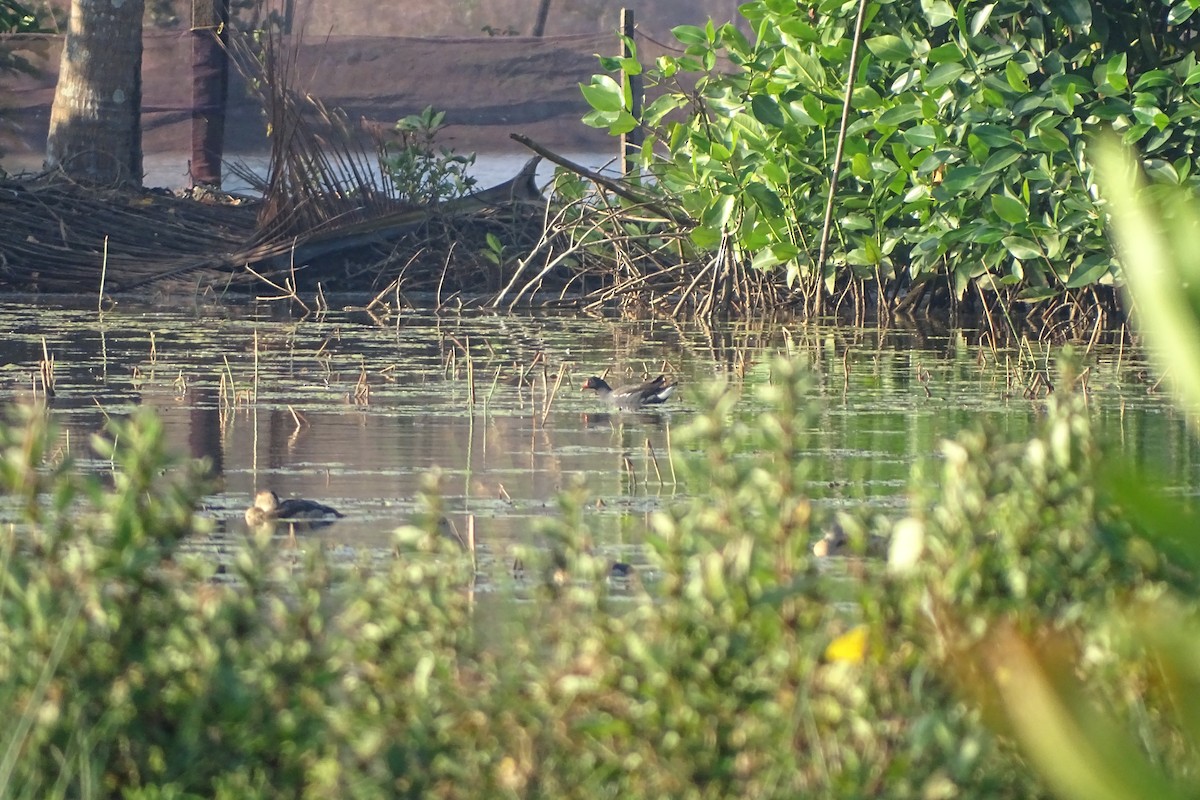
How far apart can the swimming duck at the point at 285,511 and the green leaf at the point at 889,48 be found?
448cm

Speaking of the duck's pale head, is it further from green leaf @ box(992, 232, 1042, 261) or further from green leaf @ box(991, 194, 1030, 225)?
green leaf @ box(992, 232, 1042, 261)

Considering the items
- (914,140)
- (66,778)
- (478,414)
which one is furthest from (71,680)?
(914,140)

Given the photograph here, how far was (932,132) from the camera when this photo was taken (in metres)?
8.05

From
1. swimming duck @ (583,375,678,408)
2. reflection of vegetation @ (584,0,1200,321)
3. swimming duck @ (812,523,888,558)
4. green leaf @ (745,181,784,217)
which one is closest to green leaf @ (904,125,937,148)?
reflection of vegetation @ (584,0,1200,321)

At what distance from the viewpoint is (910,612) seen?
226 cm

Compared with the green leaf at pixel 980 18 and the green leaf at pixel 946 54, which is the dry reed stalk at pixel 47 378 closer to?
the green leaf at pixel 946 54

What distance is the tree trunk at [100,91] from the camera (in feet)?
45.4

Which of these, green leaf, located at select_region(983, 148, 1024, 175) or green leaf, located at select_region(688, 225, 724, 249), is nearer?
Answer: green leaf, located at select_region(983, 148, 1024, 175)

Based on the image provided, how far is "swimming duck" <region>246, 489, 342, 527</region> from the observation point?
164 inches

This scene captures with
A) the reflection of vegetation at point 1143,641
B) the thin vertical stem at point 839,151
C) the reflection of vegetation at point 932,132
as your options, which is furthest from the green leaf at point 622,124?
the reflection of vegetation at point 1143,641

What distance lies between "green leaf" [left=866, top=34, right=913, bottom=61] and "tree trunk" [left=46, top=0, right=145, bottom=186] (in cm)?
724

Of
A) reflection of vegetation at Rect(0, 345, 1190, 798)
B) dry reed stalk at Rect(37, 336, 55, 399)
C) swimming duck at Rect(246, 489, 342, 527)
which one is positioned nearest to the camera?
reflection of vegetation at Rect(0, 345, 1190, 798)

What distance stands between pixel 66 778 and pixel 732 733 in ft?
2.38

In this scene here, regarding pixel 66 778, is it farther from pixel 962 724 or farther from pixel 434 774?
pixel 962 724
